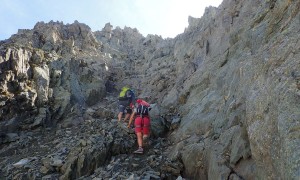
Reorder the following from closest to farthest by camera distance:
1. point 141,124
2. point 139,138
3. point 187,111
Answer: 1. point 139,138
2. point 141,124
3. point 187,111

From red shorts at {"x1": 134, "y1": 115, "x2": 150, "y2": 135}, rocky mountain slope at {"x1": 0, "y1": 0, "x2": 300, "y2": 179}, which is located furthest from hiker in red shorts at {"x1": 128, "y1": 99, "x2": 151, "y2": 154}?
rocky mountain slope at {"x1": 0, "y1": 0, "x2": 300, "y2": 179}

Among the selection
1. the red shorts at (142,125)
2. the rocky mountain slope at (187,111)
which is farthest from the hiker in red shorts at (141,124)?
the rocky mountain slope at (187,111)

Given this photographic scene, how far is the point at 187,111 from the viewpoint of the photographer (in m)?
17.0

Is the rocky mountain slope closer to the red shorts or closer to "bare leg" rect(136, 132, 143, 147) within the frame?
"bare leg" rect(136, 132, 143, 147)

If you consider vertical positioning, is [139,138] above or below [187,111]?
below

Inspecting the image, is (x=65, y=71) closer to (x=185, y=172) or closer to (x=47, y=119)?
(x=47, y=119)

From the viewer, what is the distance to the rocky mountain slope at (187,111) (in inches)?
300

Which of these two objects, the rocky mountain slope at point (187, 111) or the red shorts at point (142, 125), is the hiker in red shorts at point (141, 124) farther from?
the rocky mountain slope at point (187, 111)

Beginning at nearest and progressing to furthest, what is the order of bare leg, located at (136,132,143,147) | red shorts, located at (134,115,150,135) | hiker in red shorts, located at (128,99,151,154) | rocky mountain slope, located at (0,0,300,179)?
1. rocky mountain slope, located at (0,0,300,179)
2. bare leg, located at (136,132,143,147)
3. hiker in red shorts, located at (128,99,151,154)
4. red shorts, located at (134,115,150,135)

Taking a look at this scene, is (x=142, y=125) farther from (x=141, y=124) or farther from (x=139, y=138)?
(x=139, y=138)

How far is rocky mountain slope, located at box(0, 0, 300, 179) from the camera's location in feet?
25.0

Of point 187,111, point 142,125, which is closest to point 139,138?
point 142,125

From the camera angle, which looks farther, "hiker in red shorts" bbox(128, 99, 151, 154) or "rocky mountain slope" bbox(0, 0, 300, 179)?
"hiker in red shorts" bbox(128, 99, 151, 154)

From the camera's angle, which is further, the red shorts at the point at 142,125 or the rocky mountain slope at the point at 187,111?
the red shorts at the point at 142,125
